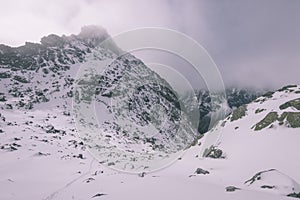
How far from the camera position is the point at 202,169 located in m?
42.3

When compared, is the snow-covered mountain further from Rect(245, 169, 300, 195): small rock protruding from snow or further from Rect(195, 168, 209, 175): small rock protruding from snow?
Rect(195, 168, 209, 175): small rock protruding from snow

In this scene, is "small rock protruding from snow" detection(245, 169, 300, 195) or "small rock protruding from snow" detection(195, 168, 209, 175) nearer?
"small rock protruding from snow" detection(245, 169, 300, 195)

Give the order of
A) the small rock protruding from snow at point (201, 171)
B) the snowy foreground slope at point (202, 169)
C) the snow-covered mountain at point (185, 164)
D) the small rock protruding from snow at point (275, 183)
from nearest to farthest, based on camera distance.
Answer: the snowy foreground slope at point (202, 169)
the snow-covered mountain at point (185, 164)
the small rock protruding from snow at point (275, 183)
the small rock protruding from snow at point (201, 171)

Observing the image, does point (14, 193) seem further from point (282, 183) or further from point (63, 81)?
point (63, 81)

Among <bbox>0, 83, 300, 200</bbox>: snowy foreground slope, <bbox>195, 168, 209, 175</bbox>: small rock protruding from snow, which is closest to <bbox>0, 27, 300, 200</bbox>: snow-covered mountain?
<bbox>0, 83, 300, 200</bbox>: snowy foreground slope

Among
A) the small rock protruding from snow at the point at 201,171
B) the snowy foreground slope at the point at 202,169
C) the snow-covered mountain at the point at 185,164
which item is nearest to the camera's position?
the snowy foreground slope at the point at 202,169

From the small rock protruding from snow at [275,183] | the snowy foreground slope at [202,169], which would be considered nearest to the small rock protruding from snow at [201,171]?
the snowy foreground slope at [202,169]

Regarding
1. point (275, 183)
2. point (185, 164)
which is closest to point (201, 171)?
point (185, 164)

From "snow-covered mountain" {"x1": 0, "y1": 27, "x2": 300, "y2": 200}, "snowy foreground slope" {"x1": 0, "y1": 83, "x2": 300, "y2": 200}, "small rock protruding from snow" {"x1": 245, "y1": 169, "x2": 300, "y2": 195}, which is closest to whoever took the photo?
"snowy foreground slope" {"x1": 0, "y1": 83, "x2": 300, "y2": 200}

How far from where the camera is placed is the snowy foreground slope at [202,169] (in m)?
26.0

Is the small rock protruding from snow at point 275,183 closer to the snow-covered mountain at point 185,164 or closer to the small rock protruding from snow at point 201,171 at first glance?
the snow-covered mountain at point 185,164

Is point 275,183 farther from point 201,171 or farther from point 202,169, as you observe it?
point 202,169

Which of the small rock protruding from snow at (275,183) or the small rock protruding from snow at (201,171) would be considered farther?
the small rock protruding from snow at (201,171)

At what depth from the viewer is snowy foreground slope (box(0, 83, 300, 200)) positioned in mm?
25953
